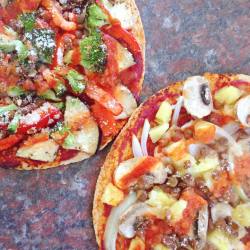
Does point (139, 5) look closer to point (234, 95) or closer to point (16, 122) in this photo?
point (234, 95)

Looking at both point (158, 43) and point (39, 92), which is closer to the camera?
point (39, 92)

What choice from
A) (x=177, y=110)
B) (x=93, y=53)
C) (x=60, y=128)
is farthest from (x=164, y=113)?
(x=60, y=128)

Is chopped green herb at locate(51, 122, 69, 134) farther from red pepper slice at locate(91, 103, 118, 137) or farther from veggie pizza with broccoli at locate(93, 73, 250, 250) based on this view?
veggie pizza with broccoli at locate(93, 73, 250, 250)

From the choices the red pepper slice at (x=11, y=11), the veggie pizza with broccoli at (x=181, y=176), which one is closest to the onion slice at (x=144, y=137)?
the veggie pizza with broccoli at (x=181, y=176)

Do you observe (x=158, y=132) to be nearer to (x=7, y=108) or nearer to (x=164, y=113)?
(x=164, y=113)

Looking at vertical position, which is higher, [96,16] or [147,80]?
[96,16]

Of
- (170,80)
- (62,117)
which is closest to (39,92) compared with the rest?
(62,117)

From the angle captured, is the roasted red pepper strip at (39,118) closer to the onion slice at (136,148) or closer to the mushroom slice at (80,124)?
the mushroom slice at (80,124)
